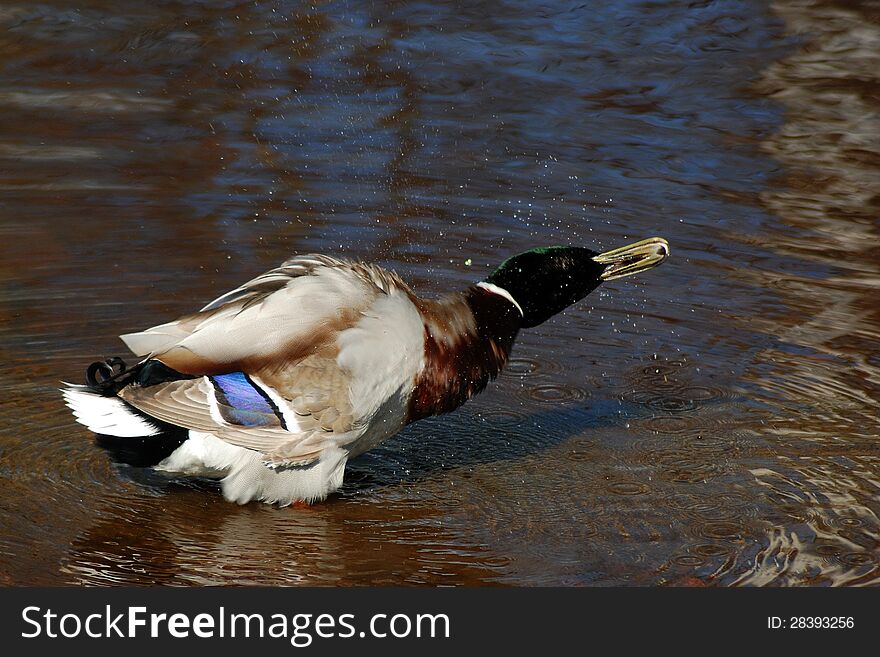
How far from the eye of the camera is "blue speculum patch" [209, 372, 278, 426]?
15.9 feet

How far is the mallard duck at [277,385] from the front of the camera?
15.9 ft

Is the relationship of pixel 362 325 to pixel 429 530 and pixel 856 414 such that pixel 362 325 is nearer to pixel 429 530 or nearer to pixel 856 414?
pixel 429 530

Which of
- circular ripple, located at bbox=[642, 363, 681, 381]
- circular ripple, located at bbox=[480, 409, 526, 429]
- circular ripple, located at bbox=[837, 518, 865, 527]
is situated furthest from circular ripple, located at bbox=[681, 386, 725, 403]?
circular ripple, located at bbox=[837, 518, 865, 527]

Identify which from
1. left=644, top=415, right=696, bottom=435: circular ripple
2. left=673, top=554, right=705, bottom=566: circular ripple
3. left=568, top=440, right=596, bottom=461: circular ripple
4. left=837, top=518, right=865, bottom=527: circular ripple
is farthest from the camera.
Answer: left=644, top=415, right=696, bottom=435: circular ripple

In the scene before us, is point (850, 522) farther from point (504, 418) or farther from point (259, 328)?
point (259, 328)

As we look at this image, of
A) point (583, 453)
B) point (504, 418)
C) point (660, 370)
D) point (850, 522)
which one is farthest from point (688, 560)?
point (660, 370)

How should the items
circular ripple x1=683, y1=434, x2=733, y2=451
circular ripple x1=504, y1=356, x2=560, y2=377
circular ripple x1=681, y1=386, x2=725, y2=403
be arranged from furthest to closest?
1. circular ripple x1=504, y1=356, x2=560, y2=377
2. circular ripple x1=681, y1=386, x2=725, y2=403
3. circular ripple x1=683, y1=434, x2=733, y2=451

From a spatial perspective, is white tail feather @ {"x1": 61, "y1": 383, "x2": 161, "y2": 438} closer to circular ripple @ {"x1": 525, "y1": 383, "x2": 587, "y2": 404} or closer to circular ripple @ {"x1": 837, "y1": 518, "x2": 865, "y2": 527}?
circular ripple @ {"x1": 525, "y1": 383, "x2": 587, "y2": 404}

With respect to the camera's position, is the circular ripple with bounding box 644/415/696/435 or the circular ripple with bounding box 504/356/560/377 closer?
the circular ripple with bounding box 644/415/696/435

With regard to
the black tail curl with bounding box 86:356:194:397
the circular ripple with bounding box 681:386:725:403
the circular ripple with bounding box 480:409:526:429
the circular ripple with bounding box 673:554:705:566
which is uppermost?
the black tail curl with bounding box 86:356:194:397

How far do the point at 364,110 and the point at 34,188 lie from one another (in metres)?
2.20

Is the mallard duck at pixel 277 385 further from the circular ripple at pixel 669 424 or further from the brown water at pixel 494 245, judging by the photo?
the circular ripple at pixel 669 424

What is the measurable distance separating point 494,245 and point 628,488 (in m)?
2.63

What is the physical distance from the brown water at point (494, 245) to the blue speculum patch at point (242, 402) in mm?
348
